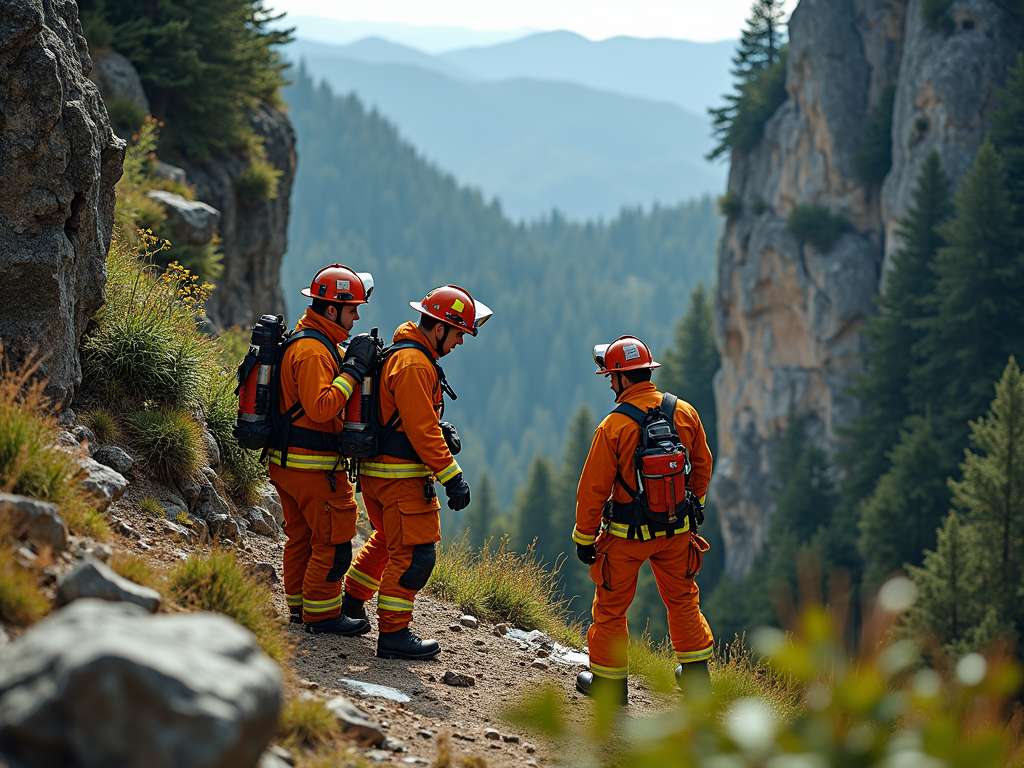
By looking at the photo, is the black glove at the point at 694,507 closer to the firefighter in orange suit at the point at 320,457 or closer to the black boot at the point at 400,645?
the black boot at the point at 400,645

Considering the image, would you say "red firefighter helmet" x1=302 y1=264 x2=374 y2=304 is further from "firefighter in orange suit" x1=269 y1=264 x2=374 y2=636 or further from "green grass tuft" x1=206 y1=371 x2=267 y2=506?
"green grass tuft" x1=206 y1=371 x2=267 y2=506

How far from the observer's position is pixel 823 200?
40312mm

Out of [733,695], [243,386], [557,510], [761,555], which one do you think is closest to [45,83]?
[243,386]

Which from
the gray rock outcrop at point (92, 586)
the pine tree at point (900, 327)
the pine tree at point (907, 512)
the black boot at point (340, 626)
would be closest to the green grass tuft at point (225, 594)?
the gray rock outcrop at point (92, 586)

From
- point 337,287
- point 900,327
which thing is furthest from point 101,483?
point 900,327

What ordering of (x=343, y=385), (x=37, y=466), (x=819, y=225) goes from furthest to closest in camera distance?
(x=819, y=225), (x=343, y=385), (x=37, y=466)

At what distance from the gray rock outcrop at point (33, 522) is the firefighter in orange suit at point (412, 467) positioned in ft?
6.95

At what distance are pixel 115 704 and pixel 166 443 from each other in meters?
4.83

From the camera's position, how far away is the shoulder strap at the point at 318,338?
586cm

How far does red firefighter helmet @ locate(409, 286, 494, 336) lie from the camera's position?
19.5ft

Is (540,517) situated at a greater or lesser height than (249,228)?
lesser

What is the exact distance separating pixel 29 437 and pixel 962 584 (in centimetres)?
2021

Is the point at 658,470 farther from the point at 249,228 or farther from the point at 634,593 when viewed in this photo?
the point at 249,228

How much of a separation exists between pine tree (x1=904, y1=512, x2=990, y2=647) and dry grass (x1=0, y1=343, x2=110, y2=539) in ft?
62.0
